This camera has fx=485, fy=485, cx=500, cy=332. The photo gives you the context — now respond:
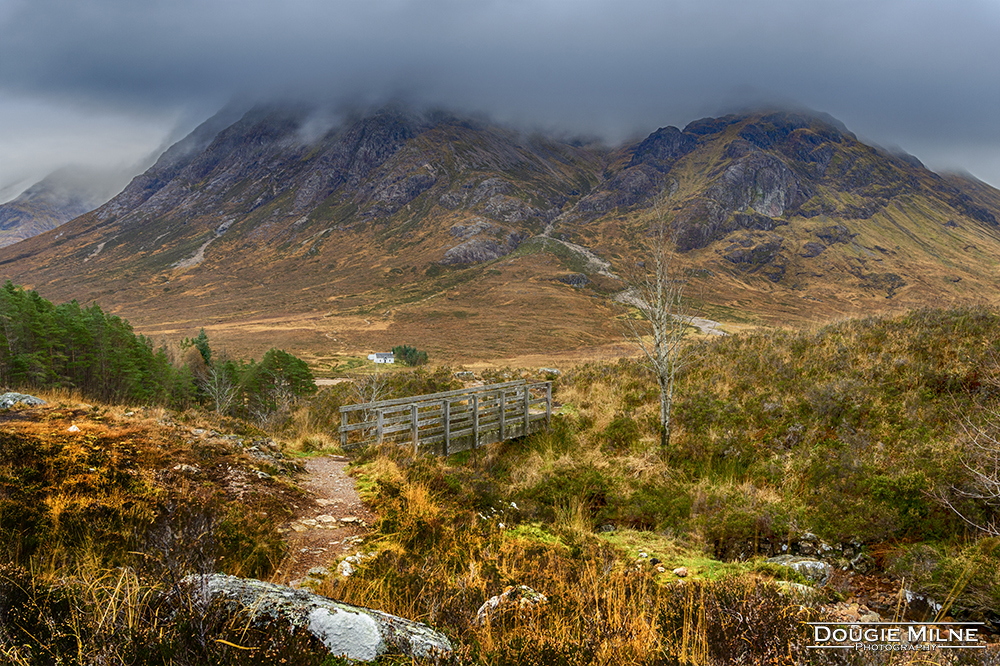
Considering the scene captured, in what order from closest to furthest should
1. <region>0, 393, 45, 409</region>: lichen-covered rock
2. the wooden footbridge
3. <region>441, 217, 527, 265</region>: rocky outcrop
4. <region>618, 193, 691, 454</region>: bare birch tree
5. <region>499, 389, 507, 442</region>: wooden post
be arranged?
<region>0, 393, 45, 409</region>: lichen-covered rock < <region>618, 193, 691, 454</region>: bare birch tree < the wooden footbridge < <region>499, 389, 507, 442</region>: wooden post < <region>441, 217, 527, 265</region>: rocky outcrop

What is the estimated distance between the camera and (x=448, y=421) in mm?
12172

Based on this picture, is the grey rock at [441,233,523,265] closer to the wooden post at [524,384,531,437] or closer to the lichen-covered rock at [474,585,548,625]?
the wooden post at [524,384,531,437]

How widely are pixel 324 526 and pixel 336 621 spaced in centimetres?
391

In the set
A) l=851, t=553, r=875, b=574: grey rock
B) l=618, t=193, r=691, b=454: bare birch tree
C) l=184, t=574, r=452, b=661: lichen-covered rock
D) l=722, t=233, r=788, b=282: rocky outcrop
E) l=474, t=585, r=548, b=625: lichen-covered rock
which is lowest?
l=851, t=553, r=875, b=574: grey rock

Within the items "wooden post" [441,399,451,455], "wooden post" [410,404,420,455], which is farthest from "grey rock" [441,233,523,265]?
"wooden post" [410,404,420,455]

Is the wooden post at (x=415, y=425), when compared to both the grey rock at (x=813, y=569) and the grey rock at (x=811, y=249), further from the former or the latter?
the grey rock at (x=811, y=249)

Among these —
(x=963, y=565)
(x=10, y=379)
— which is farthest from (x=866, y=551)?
(x=10, y=379)

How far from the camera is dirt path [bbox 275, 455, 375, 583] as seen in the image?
5.04 m

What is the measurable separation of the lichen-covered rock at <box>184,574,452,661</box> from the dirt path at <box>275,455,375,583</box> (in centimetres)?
158

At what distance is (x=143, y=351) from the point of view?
3569 centimetres

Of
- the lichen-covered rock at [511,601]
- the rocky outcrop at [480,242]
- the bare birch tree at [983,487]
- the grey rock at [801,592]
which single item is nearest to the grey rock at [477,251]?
the rocky outcrop at [480,242]

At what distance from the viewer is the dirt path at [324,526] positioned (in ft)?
16.5

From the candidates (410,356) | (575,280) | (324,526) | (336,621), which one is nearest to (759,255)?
(575,280)

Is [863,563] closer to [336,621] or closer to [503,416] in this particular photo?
[336,621]
